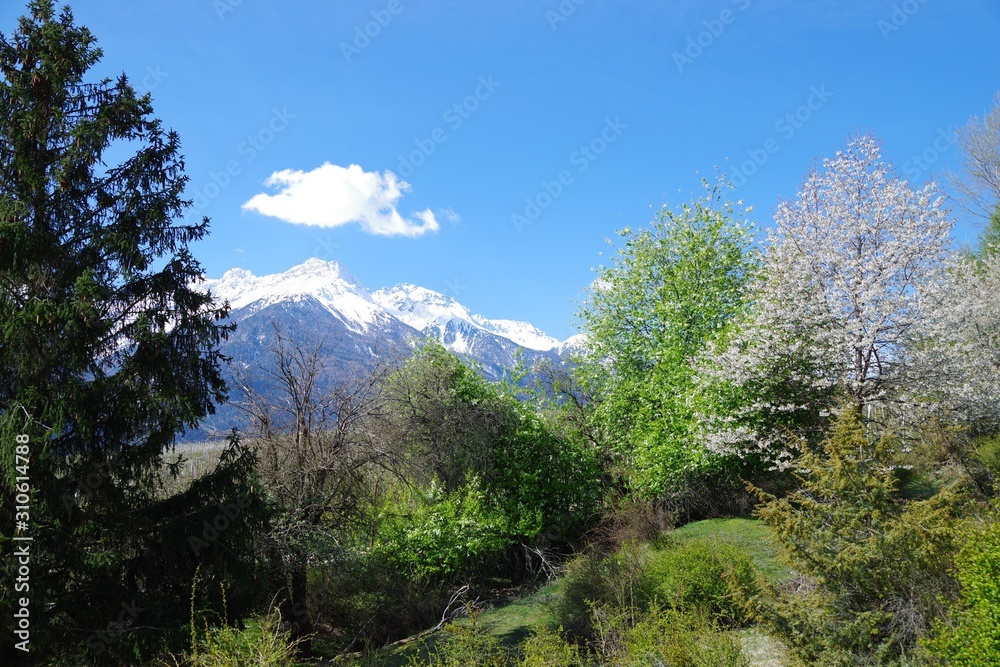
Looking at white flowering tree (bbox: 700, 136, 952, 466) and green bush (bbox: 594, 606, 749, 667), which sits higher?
white flowering tree (bbox: 700, 136, 952, 466)

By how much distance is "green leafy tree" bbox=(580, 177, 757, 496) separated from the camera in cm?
1662

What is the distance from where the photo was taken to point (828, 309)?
Result: 43.9 feet

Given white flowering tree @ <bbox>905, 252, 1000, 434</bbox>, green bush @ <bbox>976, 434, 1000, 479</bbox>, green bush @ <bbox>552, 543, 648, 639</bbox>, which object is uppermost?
white flowering tree @ <bbox>905, 252, 1000, 434</bbox>

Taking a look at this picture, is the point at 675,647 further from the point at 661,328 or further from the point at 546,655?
the point at 661,328

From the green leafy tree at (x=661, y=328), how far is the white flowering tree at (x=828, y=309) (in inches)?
64.2

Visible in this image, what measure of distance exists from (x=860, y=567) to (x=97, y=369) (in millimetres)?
9792

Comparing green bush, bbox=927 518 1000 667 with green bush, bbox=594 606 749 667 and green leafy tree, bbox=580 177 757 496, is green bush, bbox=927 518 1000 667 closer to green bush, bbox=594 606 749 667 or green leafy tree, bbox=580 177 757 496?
green bush, bbox=594 606 749 667

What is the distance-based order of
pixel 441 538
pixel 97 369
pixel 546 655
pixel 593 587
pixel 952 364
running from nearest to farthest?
pixel 546 655
pixel 97 369
pixel 593 587
pixel 952 364
pixel 441 538

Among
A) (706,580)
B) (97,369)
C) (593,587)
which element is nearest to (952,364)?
(706,580)

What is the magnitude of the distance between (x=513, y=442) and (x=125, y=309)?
10821 mm

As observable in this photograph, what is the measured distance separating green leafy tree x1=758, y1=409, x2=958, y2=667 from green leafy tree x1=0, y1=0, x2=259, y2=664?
752 centimetres

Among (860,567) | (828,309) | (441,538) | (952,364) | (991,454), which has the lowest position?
(991,454)

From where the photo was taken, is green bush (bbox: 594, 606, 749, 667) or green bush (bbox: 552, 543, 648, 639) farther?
green bush (bbox: 552, 543, 648, 639)

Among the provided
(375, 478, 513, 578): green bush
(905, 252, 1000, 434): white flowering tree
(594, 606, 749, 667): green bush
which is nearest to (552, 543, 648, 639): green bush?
(594, 606, 749, 667): green bush
